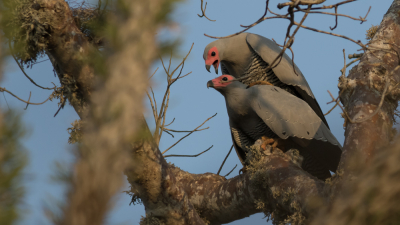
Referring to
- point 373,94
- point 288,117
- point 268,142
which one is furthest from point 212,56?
point 373,94

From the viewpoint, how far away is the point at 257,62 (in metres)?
5.05

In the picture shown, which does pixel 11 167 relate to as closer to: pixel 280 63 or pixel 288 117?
pixel 288 117

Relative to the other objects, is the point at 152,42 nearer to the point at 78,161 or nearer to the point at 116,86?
the point at 116,86

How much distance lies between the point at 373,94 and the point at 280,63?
7.30ft

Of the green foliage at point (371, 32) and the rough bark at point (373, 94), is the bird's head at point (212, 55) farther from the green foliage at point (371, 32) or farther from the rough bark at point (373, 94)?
the rough bark at point (373, 94)

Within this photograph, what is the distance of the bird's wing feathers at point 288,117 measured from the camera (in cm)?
379

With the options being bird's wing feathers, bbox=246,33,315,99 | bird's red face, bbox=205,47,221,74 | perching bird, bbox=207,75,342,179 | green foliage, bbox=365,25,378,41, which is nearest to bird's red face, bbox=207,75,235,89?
perching bird, bbox=207,75,342,179

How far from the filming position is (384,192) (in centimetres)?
73

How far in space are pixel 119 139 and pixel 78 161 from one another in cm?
8

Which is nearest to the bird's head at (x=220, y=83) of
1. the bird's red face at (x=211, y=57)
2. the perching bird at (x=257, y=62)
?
the perching bird at (x=257, y=62)

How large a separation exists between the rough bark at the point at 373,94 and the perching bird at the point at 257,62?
1.76m

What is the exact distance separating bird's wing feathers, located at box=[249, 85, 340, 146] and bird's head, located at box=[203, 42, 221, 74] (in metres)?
1.43

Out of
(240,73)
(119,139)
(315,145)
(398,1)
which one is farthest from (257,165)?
(119,139)

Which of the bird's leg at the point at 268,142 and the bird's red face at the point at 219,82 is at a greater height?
the bird's red face at the point at 219,82
